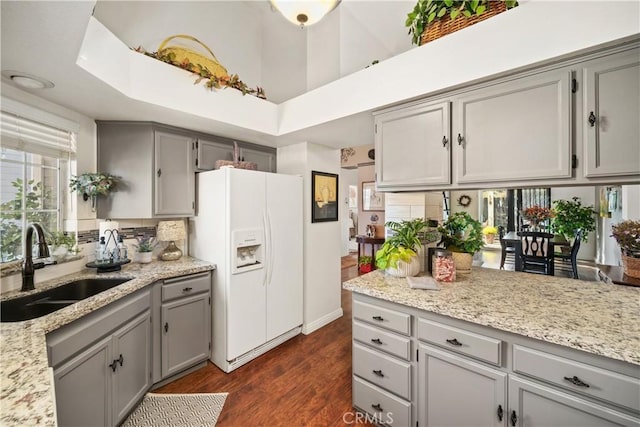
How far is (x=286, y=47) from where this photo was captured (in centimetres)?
324

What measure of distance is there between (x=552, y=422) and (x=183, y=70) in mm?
3118

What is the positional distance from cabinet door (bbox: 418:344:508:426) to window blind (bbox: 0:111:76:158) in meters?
2.95

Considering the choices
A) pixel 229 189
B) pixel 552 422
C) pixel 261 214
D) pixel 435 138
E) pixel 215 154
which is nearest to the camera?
pixel 552 422

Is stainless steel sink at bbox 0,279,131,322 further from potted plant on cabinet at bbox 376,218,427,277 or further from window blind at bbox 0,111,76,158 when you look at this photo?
potted plant on cabinet at bbox 376,218,427,277

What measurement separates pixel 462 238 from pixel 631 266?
1.40 meters

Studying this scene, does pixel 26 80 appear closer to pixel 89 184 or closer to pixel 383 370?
pixel 89 184

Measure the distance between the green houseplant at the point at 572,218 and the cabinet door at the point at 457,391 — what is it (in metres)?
2.60

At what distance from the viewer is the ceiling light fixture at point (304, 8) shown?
63.9 inches

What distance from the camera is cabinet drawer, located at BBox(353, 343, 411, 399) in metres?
1.59

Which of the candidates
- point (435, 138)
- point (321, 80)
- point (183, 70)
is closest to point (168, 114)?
point (183, 70)

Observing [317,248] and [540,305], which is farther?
[317,248]

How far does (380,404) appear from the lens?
5.58 feet

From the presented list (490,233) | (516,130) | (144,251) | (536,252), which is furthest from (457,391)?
(490,233)

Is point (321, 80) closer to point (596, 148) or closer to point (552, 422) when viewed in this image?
point (596, 148)
